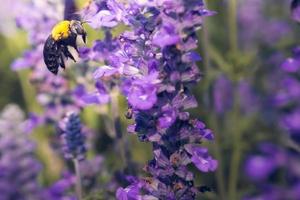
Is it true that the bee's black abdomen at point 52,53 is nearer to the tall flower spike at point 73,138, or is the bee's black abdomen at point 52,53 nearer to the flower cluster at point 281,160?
the tall flower spike at point 73,138

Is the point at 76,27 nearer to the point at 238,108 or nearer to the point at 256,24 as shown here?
the point at 238,108

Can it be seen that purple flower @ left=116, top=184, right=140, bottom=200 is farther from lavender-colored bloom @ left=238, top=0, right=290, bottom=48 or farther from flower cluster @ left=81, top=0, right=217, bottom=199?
lavender-colored bloom @ left=238, top=0, right=290, bottom=48

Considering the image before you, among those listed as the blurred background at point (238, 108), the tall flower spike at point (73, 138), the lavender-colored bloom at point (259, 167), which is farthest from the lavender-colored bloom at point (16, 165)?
the lavender-colored bloom at point (259, 167)

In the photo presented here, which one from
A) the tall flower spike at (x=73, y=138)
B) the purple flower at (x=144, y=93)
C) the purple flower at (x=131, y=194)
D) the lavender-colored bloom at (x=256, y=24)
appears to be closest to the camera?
the purple flower at (x=144, y=93)

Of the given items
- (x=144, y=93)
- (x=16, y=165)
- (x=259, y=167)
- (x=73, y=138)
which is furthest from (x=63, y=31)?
(x=259, y=167)

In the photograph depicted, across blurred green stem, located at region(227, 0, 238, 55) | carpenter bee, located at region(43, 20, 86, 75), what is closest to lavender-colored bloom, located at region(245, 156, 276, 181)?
blurred green stem, located at region(227, 0, 238, 55)

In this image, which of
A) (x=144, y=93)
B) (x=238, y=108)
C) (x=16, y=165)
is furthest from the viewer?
(x=238, y=108)
